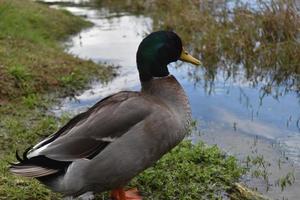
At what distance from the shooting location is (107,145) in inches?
152

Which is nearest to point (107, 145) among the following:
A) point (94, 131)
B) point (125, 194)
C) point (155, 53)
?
point (94, 131)

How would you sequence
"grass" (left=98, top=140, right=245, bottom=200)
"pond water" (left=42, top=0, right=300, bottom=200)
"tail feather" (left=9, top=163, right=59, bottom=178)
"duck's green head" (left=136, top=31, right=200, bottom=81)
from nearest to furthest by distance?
"tail feather" (left=9, top=163, right=59, bottom=178) → "duck's green head" (left=136, top=31, right=200, bottom=81) → "grass" (left=98, top=140, right=245, bottom=200) → "pond water" (left=42, top=0, right=300, bottom=200)

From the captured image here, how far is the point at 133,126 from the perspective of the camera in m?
3.90

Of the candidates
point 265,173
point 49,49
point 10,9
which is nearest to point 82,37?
point 10,9

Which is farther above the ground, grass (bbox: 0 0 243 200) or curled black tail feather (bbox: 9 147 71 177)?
curled black tail feather (bbox: 9 147 71 177)

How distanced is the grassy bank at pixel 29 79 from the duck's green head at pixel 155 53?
4.14ft

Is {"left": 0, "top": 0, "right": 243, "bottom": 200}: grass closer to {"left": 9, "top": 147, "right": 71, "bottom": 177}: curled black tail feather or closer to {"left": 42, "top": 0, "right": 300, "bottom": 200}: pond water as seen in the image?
{"left": 42, "top": 0, "right": 300, "bottom": 200}: pond water

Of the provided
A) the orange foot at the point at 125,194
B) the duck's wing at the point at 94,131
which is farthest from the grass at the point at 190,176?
the duck's wing at the point at 94,131

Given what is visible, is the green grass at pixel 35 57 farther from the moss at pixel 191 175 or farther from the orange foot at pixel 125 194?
the orange foot at pixel 125 194

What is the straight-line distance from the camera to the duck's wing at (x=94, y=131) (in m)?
3.76

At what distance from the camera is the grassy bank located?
518cm

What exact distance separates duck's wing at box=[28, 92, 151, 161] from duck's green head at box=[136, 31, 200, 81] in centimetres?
42

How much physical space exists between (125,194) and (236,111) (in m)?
2.86

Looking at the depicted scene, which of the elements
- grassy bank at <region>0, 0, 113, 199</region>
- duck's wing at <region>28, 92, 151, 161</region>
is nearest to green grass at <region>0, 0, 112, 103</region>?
grassy bank at <region>0, 0, 113, 199</region>
